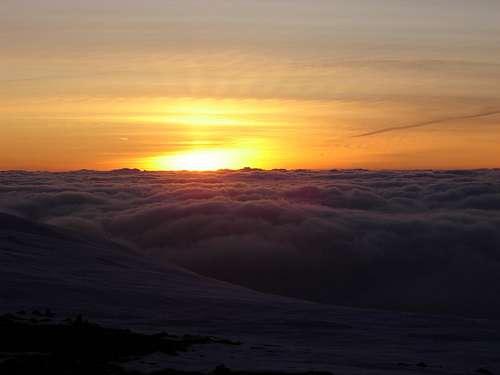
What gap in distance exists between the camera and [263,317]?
20.4 m

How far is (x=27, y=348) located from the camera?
1320cm

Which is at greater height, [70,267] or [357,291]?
[70,267]

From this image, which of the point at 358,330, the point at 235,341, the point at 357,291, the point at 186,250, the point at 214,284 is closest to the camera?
the point at 235,341

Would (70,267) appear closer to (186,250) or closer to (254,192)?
(186,250)

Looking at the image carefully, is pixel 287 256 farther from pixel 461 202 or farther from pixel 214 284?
pixel 214 284

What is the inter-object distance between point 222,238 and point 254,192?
35.6 metres

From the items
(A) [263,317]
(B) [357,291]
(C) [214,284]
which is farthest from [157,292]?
(B) [357,291]

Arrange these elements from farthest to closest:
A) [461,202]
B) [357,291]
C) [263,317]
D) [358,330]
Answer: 1. [461,202]
2. [357,291]
3. [263,317]
4. [358,330]

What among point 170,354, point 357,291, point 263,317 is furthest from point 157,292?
point 357,291

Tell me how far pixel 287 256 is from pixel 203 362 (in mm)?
97216

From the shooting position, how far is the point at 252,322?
64.0 feet

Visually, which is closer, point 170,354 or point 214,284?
point 170,354

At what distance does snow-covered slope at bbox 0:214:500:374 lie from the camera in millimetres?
14242

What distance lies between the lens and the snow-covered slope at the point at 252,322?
46.7 feet
